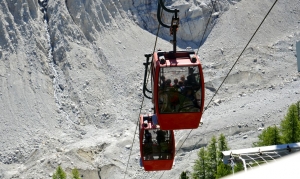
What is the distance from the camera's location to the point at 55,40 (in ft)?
186

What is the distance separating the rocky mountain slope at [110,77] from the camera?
140 feet

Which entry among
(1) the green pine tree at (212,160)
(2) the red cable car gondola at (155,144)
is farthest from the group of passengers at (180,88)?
(1) the green pine tree at (212,160)

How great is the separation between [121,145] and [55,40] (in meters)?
18.2

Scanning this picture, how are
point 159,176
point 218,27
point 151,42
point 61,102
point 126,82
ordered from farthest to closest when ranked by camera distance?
point 218,27 → point 151,42 → point 126,82 → point 61,102 → point 159,176

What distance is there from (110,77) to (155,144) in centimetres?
3835

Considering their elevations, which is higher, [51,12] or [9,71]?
[51,12]

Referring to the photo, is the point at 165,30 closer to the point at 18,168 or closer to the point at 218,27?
the point at 218,27

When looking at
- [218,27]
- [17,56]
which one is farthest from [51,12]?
[218,27]

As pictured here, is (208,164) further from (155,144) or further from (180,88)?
(180,88)

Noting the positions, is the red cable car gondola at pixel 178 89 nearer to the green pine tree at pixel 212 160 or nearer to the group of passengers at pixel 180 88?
the group of passengers at pixel 180 88

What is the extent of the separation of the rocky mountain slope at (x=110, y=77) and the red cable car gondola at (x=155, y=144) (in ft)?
68.3

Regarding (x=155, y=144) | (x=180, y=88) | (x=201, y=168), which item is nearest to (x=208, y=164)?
(x=201, y=168)

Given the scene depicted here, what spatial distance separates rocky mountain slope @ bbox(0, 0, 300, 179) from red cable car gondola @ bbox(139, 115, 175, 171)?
20.8 metres

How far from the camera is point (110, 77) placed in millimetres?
54500
